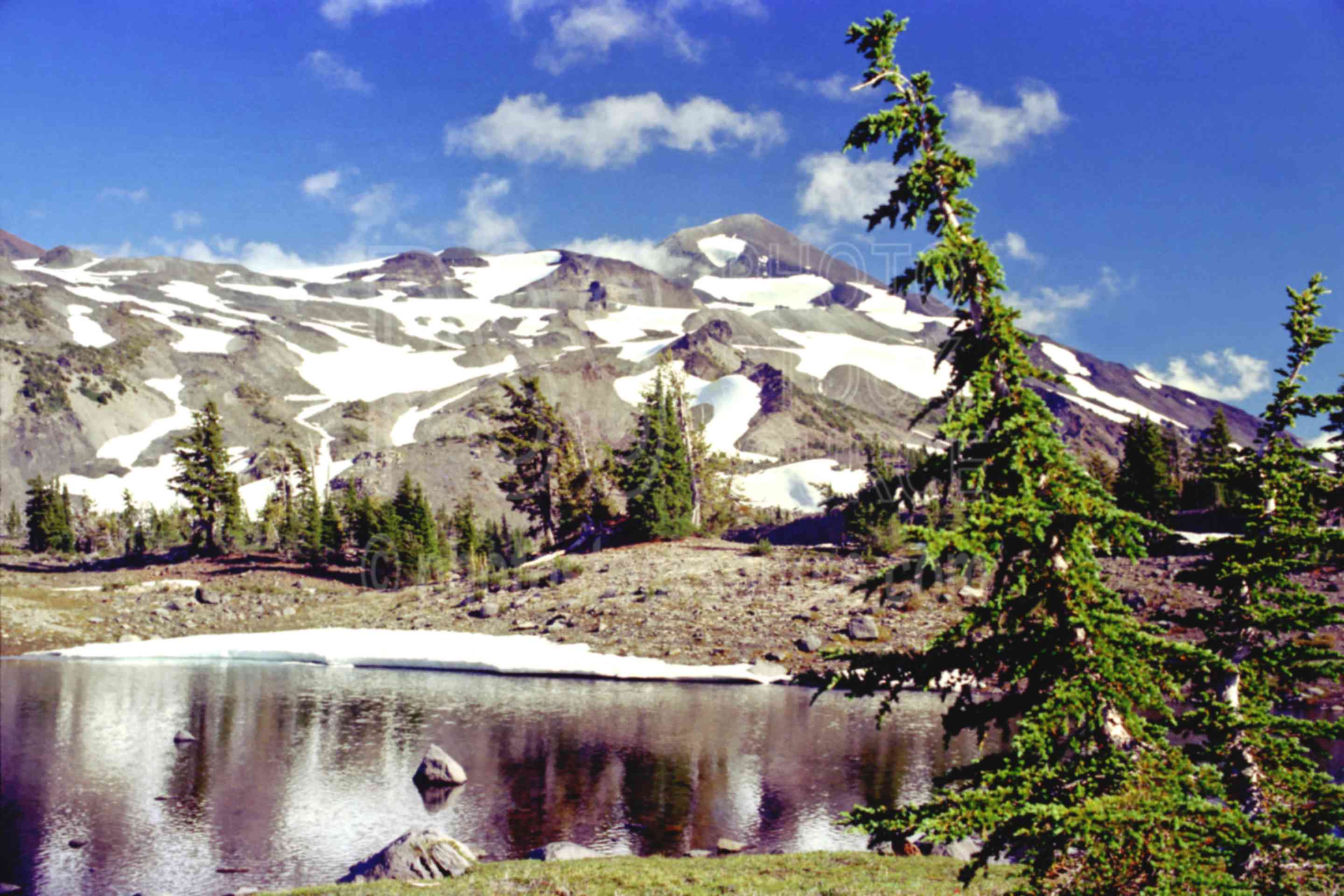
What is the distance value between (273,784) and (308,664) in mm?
25294

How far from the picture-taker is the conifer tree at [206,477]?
7744cm

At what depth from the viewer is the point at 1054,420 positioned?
28.9 feet

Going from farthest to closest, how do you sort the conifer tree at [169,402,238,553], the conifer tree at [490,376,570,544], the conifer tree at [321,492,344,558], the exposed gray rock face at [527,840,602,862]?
1. the conifer tree at [321,492,344,558]
2. the conifer tree at [169,402,238,553]
3. the conifer tree at [490,376,570,544]
4. the exposed gray rock face at [527,840,602,862]

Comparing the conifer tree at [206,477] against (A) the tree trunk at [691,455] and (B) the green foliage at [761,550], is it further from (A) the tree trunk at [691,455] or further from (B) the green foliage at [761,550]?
(B) the green foliage at [761,550]

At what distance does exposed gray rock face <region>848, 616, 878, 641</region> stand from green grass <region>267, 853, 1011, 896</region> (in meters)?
26.6

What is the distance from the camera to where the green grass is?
14.1 m

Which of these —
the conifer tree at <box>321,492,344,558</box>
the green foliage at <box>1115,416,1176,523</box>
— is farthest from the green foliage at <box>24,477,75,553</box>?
the green foliage at <box>1115,416,1176,523</box>

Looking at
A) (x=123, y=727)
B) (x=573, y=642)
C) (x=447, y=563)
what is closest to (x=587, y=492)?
(x=447, y=563)

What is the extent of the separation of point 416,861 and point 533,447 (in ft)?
179

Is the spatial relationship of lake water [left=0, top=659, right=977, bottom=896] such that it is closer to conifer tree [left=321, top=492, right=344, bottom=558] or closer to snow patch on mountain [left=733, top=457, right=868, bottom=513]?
conifer tree [left=321, top=492, right=344, bottom=558]

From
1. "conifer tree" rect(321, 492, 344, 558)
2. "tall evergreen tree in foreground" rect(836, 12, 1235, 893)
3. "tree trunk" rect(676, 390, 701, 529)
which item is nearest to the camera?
"tall evergreen tree in foreground" rect(836, 12, 1235, 893)

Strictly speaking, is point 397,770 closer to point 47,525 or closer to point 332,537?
point 332,537

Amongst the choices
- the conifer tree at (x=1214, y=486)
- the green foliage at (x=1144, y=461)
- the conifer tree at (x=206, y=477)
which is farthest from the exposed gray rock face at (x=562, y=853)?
the conifer tree at (x=206, y=477)

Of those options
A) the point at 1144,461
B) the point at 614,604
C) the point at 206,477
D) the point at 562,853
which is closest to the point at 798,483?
the point at 1144,461
